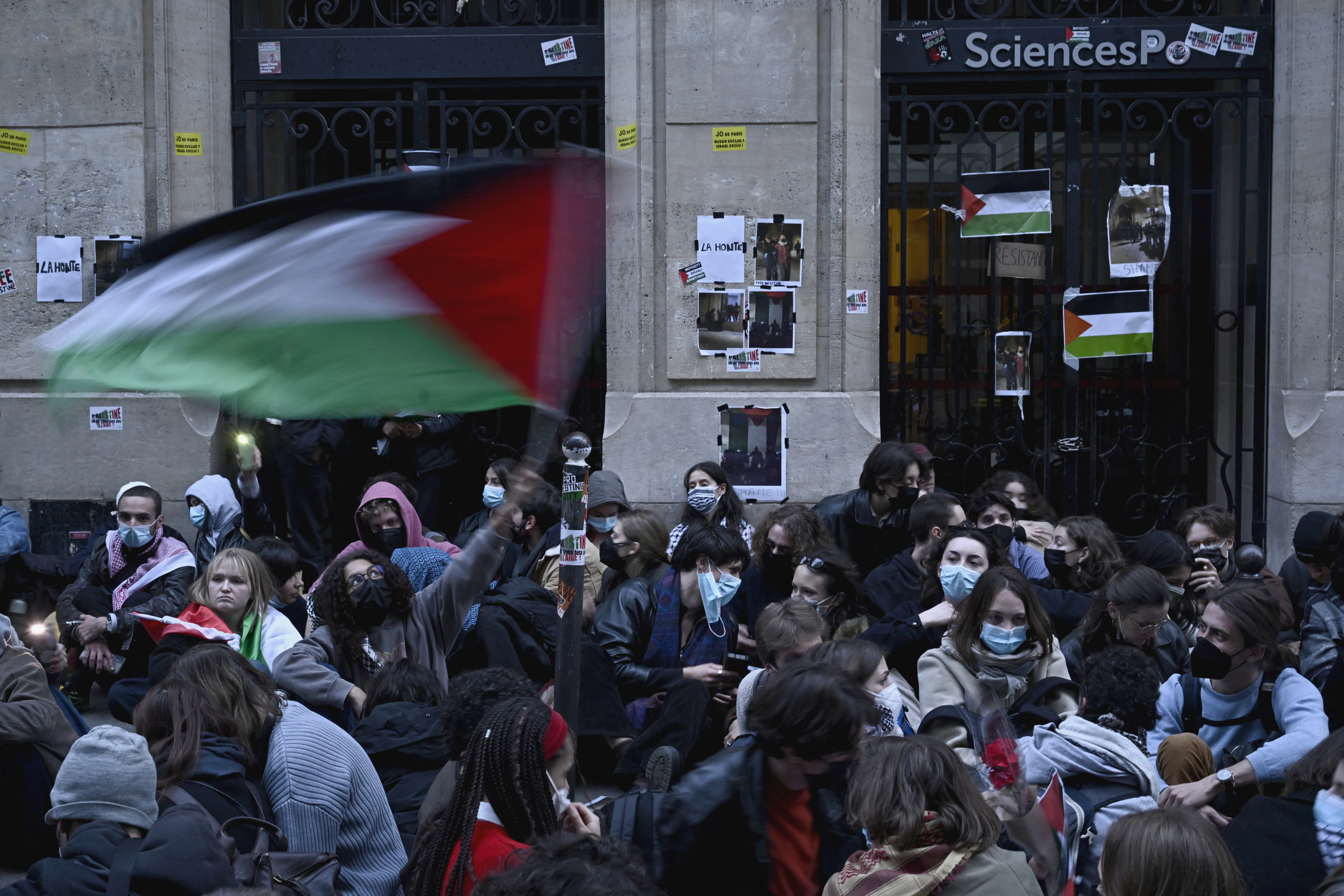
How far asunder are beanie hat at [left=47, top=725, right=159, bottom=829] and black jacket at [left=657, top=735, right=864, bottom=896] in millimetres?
1281

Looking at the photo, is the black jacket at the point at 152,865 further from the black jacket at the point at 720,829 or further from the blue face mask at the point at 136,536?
the blue face mask at the point at 136,536

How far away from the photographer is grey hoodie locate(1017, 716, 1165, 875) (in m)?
3.62

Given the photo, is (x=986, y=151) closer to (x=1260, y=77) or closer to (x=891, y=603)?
(x=1260, y=77)

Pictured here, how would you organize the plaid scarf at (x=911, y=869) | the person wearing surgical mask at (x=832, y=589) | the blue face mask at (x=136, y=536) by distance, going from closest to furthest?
1. the plaid scarf at (x=911, y=869)
2. the person wearing surgical mask at (x=832, y=589)
3. the blue face mask at (x=136, y=536)

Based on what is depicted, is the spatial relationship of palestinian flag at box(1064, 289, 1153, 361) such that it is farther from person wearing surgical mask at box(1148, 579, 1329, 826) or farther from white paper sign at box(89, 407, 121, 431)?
white paper sign at box(89, 407, 121, 431)

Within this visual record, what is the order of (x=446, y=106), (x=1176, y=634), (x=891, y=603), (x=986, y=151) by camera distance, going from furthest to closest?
(x=986, y=151), (x=446, y=106), (x=891, y=603), (x=1176, y=634)

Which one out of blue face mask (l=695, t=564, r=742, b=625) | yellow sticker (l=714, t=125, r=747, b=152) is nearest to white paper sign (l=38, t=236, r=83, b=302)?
yellow sticker (l=714, t=125, r=747, b=152)

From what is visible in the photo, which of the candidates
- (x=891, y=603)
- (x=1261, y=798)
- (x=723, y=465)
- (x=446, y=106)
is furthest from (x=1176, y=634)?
(x=446, y=106)

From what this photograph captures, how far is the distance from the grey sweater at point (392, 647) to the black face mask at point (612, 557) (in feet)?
4.05

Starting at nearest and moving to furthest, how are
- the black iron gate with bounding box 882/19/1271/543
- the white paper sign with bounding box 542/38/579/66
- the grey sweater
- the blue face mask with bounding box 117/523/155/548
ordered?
1. the grey sweater
2. the blue face mask with bounding box 117/523/155/548
3. the black iron gate with bounding box 882/19/1271/543
4. the white paper sign with bounding box 542/38/579/66

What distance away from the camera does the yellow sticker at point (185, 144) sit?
29.1ft

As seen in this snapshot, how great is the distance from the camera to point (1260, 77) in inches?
350

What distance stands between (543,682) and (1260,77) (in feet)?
22.0

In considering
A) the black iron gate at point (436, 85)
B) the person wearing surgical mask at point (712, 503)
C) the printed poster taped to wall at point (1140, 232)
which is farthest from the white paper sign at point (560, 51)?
the printed poster taped to wall at point (1140, 232)
